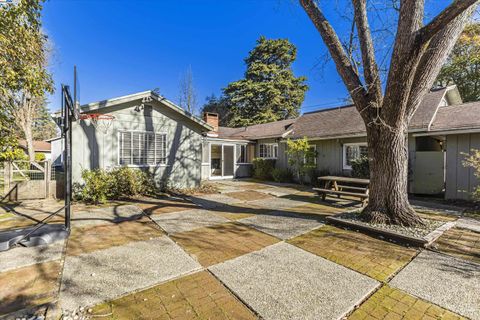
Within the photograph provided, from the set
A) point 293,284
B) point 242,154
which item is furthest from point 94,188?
point 242,154

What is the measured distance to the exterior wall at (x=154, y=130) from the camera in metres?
7.69

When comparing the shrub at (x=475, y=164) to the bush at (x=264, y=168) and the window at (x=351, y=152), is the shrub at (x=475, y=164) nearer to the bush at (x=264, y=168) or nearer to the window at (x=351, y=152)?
the window at (x=351, y=152)

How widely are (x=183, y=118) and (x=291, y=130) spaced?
7386 millimetres

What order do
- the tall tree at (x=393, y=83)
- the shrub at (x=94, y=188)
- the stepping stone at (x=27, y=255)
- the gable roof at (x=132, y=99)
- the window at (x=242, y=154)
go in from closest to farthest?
the stepping stone at (x=27, y=255)
the tall tree at (x=393, y=83)
the shrub at (x=94, y=188)
the gable roof at (x=132, y=99)
the window at (x=242, y=154)

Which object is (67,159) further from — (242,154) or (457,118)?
(457,118)

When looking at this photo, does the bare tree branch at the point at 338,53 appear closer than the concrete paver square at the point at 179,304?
No

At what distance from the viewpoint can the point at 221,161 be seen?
1485 cm

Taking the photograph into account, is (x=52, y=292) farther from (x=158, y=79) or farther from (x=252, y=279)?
(x=158, y=79)

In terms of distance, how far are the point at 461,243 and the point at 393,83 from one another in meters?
3.33

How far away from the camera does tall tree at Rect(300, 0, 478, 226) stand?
4.25 metres

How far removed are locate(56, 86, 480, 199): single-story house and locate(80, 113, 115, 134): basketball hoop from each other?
14 centimetres

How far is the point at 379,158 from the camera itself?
16.2ft

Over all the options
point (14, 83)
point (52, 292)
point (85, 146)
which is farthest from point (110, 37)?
point (52, 292)

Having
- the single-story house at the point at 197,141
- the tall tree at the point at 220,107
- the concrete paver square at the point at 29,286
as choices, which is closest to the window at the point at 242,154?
A: the single-story house at the point at 197,141
